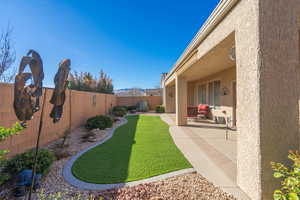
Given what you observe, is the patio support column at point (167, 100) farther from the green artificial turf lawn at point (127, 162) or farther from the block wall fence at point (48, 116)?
the green artificial turf lawn at point (127, 162)

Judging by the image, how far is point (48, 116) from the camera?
17.6 ft

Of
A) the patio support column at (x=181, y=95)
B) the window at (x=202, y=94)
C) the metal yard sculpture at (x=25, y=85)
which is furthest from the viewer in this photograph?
the window at (x=202, y=94)

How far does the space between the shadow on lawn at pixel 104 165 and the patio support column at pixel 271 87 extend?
99.5 inches

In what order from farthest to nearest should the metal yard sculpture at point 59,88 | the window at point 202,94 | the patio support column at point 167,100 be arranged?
1. the patio support column at point 167,100
2. the window at point 202,94
3. the metal yard sculpture at point 59,88

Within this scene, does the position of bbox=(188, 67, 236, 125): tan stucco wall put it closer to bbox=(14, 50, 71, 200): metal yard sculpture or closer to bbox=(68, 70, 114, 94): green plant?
bbox=(14, 50, 71, 200): metal yard sculpture

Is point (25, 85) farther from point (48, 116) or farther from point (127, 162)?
point (48, 116)

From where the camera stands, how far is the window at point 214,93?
887 cm

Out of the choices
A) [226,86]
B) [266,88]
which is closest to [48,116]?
[266,88]

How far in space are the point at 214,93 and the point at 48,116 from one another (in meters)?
9.69

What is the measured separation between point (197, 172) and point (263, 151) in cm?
154

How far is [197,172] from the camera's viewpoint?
307 cm

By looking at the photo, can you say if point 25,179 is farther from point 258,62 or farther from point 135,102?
point 135,102

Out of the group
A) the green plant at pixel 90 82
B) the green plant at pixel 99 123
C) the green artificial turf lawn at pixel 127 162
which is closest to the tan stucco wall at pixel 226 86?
the green artificial turf lawn at pixel 127 162

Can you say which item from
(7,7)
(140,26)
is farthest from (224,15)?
(140,26)
